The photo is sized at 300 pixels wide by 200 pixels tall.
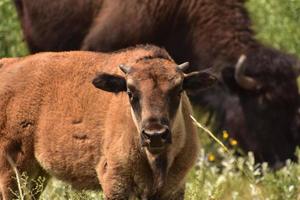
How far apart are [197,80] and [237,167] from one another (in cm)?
345

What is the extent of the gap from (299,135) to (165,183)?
4.62 meters

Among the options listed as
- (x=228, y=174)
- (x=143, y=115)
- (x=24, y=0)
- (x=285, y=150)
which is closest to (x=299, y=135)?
(x=285, y=150)

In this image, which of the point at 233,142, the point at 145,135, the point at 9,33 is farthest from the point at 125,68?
the point at 9,33

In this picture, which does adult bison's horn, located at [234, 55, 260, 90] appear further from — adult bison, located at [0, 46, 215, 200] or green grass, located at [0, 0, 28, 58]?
adult bison, located at [0, 46, 215, 200]

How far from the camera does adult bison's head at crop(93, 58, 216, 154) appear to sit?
5934 millimetres

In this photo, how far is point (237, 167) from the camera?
9.74m

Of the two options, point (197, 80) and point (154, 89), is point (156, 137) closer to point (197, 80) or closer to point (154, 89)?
point (154, 89)

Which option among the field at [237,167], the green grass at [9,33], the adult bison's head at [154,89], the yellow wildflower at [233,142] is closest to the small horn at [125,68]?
the adult bison's head at [154,89]

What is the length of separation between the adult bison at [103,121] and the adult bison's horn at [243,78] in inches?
151

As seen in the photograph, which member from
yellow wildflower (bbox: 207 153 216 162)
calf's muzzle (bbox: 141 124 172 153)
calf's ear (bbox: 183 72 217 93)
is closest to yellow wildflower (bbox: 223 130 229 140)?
yellow wildflower (bbox: 207 153 216 162)

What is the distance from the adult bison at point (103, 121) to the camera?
618 cm

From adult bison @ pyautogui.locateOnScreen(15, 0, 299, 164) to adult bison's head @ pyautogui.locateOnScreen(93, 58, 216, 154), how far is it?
4.49m

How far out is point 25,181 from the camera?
6.58m

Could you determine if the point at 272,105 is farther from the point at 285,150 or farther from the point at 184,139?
the point at 184,139
